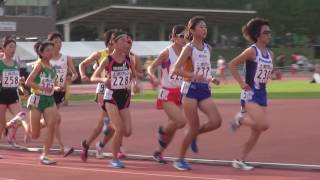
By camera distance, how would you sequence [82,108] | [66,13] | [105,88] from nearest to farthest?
[105,88], [82,108], [66,13]

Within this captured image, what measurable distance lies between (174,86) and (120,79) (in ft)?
2.85

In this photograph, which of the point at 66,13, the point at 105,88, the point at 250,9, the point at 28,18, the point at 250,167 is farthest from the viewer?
the point at 250,9

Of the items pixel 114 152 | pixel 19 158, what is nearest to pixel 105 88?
pixel 114 152

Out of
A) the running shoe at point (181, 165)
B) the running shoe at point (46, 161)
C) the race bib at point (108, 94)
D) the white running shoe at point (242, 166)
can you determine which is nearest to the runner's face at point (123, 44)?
the race bib at point (108, 94)

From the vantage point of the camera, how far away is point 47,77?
11.9m

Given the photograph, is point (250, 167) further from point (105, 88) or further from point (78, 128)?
point (78, 128)

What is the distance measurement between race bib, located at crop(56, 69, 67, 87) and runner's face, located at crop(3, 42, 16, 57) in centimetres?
95

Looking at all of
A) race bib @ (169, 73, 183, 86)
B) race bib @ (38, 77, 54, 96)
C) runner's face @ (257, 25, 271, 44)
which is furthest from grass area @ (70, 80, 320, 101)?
runner's face @ (257, 25, 271, 44)

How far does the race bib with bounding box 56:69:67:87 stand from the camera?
1276cm

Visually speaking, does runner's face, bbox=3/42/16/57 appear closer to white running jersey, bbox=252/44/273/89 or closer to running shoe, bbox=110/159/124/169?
running shoe, bbox=110/159/124/169

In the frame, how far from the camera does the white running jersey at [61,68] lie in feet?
42.0

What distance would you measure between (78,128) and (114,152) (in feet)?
22.5

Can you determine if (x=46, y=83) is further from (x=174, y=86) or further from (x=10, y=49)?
(x=174, y=86)

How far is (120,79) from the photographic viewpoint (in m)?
11.1
